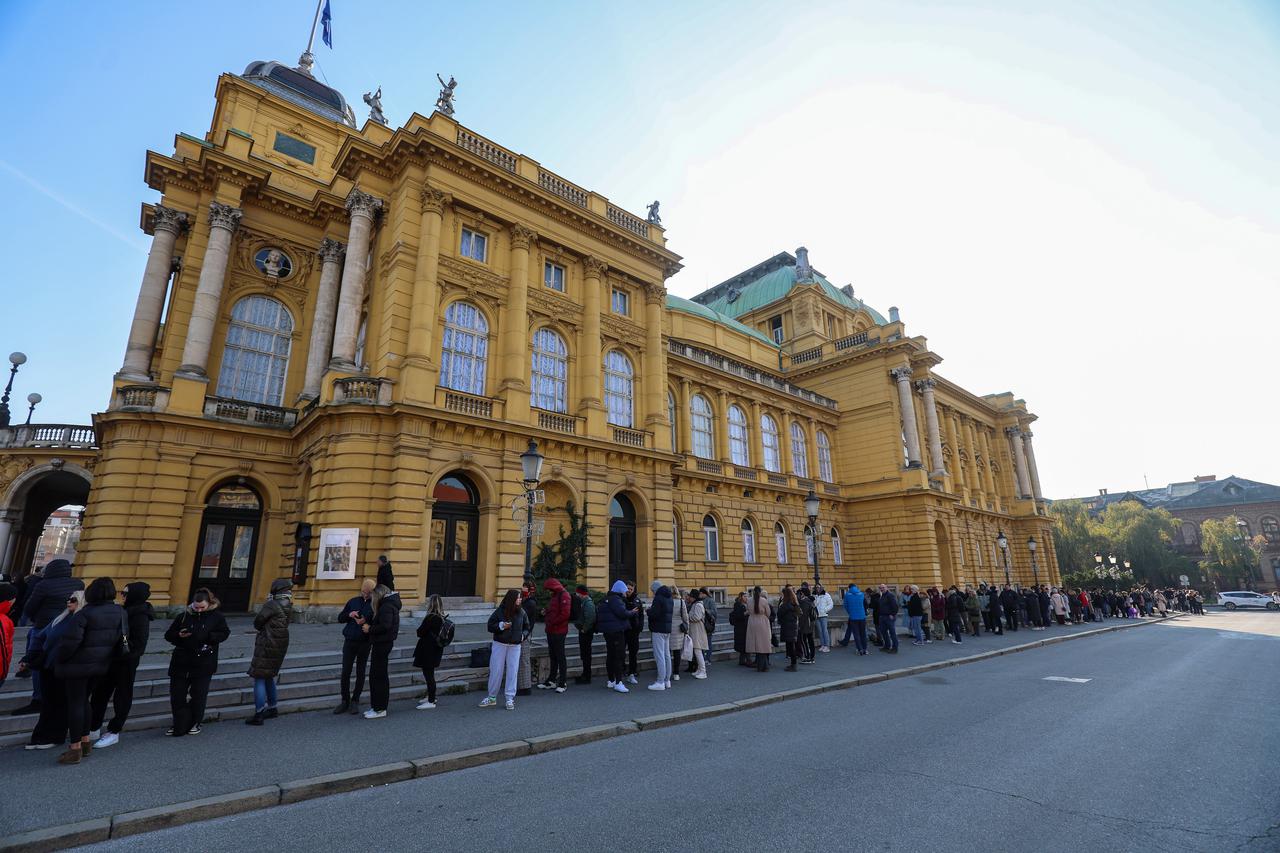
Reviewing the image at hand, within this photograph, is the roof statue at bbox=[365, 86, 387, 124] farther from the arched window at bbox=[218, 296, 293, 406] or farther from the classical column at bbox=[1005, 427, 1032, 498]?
the classical column at bbox=[1005, 427, 1032, 498]

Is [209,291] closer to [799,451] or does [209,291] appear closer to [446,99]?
[446,99]

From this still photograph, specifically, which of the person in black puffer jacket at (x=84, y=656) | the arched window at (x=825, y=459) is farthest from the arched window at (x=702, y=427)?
the person in black puffer jacket at (x=84, y=656)

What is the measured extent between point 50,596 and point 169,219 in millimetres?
18725

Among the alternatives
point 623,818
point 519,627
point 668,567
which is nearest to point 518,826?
point 623,818

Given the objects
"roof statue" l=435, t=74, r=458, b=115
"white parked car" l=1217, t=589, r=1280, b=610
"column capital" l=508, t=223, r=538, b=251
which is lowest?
"white parked car" l=1217, t=589, r=1280, b=610

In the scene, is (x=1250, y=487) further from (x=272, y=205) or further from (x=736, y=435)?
(x=272, y=205)

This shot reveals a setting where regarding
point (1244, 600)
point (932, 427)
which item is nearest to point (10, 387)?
point (932, 427)

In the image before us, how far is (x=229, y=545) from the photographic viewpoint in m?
18.8

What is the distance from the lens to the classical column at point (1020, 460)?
163 ft

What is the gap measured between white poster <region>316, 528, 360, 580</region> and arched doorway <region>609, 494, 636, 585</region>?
28.7 feet

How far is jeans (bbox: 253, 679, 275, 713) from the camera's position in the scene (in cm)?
750

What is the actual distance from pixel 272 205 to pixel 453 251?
8.50 m

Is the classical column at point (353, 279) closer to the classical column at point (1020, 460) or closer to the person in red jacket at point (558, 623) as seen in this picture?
the person in red jacket at point (558, 623)

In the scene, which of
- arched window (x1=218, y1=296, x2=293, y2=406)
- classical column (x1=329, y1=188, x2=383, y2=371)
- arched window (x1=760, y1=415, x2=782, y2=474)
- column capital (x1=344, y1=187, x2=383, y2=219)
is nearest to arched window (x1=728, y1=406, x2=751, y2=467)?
arched window (x1=760, y1=415, x2=782, y2=474)
